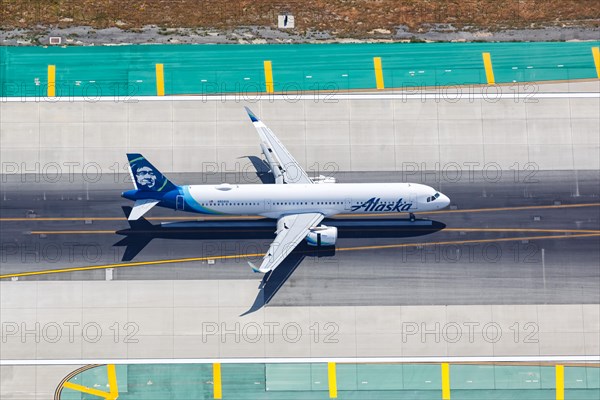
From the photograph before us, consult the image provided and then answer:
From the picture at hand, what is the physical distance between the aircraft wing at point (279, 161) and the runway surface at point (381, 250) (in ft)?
12.7

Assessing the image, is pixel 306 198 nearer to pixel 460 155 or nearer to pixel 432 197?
pixel 432 197

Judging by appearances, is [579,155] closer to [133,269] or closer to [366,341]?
[366,341]

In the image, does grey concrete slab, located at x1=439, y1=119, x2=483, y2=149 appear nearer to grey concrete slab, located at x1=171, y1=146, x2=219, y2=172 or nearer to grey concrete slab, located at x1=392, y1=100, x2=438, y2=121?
grey concrete slab, located at x1=392, y1=100, x2=438, y2=121

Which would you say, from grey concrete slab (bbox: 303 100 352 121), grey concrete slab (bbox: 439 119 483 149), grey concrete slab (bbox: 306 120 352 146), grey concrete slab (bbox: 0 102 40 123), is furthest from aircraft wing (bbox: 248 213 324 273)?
grey concrete slab (bbox: 0 102 40 123)

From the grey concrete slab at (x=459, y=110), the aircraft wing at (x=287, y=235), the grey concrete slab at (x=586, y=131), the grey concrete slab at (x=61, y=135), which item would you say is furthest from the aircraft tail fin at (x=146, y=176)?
the grey concrete slab at (x=586, y=131)

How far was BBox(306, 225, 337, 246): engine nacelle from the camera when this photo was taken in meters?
48.6

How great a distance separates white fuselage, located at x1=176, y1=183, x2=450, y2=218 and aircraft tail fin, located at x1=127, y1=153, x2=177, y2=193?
1.48 m

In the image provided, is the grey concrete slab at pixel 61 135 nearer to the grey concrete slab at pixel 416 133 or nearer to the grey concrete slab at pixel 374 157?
the grey concrete slab at pixel 374 157

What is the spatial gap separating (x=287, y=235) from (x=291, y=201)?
2.38 m

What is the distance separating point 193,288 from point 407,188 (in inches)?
654

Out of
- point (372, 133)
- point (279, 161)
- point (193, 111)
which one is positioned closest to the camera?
point (279, 161)

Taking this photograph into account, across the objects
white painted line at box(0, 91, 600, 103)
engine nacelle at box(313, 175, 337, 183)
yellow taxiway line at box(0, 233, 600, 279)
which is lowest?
yellow taxiway line at box(0, 233, 600, 279)

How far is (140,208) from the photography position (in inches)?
1891

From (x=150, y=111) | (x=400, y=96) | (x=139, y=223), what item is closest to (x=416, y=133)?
(x=400, y=96)
